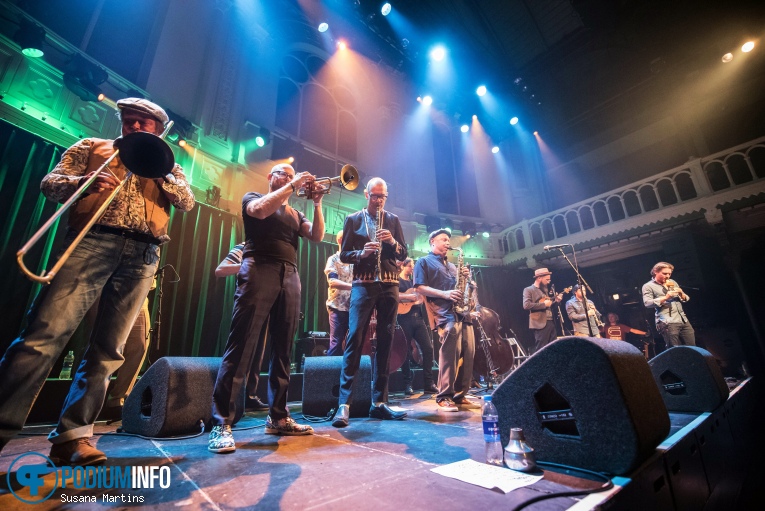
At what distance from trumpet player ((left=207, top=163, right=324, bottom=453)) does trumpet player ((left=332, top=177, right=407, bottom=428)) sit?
64 centimetres

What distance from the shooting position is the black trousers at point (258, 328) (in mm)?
2252

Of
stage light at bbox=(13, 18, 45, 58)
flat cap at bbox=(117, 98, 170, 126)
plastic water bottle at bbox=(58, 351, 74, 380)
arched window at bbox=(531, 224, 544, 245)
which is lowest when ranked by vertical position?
plastic water bottle at bbox=(58, 351, 74, 380)

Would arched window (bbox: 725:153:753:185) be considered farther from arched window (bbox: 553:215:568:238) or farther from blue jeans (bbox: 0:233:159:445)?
blue jeans (bbox: 0:233:159:445)

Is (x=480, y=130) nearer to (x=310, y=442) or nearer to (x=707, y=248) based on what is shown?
(x=707, y=248)

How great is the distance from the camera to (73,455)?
5.65 feet

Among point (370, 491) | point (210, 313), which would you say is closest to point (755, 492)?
point (370, 491)

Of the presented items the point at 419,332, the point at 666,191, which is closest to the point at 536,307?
the point at 419,332

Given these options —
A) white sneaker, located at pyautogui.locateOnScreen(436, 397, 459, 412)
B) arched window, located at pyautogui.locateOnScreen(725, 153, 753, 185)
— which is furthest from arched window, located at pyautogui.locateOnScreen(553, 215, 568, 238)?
white sneaker, located at pyautogui.locateOnScreen(436, 397, 459, 412)

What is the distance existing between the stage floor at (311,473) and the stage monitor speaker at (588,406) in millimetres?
168

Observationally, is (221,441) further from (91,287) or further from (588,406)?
(588,406)

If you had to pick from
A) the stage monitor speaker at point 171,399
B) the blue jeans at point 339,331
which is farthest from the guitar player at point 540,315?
the stage monitor speaker at point 171,399

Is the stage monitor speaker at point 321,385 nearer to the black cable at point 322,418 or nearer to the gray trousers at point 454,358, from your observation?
the black cable at point 322,418

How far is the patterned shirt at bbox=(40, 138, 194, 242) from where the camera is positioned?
180cm

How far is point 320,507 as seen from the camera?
1192mm
